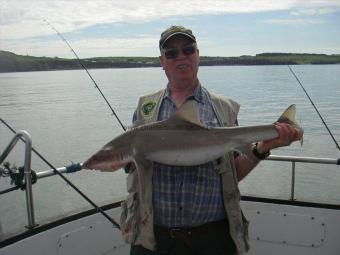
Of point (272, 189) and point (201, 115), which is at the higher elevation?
point (201, 115)

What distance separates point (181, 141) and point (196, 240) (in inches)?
26.8

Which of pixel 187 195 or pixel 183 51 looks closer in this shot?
pixel 187 195

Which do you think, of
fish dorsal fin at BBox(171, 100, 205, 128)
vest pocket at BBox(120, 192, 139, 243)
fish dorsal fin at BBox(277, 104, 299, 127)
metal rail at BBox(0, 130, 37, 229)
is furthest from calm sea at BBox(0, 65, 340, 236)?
fish dorsal fin at BBox(171, 100, 205, 128)

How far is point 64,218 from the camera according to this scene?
423 centimetres

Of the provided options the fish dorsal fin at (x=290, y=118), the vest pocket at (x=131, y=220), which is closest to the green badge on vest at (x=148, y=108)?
the vest pocket at (x=131, y=220)

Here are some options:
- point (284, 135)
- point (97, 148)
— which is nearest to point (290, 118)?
point (284, 135)

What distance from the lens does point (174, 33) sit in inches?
123

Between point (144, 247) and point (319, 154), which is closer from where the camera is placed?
point (144, 247)

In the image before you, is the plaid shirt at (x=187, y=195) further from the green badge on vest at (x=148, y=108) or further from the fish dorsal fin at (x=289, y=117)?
the fish dorsal fin at (x=289, y=117)

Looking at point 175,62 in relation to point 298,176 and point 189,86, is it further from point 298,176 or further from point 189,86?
point 298,176

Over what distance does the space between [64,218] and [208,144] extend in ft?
6.36

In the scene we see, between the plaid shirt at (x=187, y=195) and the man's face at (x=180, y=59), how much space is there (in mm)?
637

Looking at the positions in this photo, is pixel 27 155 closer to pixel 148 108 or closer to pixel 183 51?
pixel 148 108

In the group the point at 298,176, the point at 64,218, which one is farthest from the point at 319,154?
the point at 64,218
